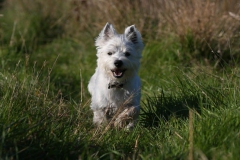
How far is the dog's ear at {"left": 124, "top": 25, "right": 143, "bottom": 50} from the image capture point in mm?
Answer: 5895

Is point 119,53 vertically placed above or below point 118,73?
above

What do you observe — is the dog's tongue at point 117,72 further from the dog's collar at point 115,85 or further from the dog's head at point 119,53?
the dog's collar at point 115,85

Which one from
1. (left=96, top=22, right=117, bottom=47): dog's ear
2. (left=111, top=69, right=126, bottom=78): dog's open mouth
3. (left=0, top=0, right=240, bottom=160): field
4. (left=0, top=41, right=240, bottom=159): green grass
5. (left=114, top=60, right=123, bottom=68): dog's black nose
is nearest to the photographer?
(left=0, top=41, right=240, bottom=159): green grass

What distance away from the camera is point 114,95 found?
556cm

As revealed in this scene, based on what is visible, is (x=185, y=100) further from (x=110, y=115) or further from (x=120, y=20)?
(x=120, y=20)

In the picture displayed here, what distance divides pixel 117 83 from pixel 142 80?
183 cm

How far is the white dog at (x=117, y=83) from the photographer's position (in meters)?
5.40

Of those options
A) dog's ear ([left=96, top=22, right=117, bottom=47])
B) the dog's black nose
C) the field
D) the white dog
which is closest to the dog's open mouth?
the white dog

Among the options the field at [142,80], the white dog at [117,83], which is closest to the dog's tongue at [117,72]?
the white dog at [117,83]

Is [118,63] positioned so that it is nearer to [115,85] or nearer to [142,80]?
[115,85]

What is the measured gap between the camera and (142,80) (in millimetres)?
7352

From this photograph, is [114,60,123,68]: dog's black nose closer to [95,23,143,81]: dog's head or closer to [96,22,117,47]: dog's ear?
[95,23,143,81]: dog's head

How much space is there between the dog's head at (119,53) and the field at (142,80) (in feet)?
1.57

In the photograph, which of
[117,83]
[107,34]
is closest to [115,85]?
[117,83]
